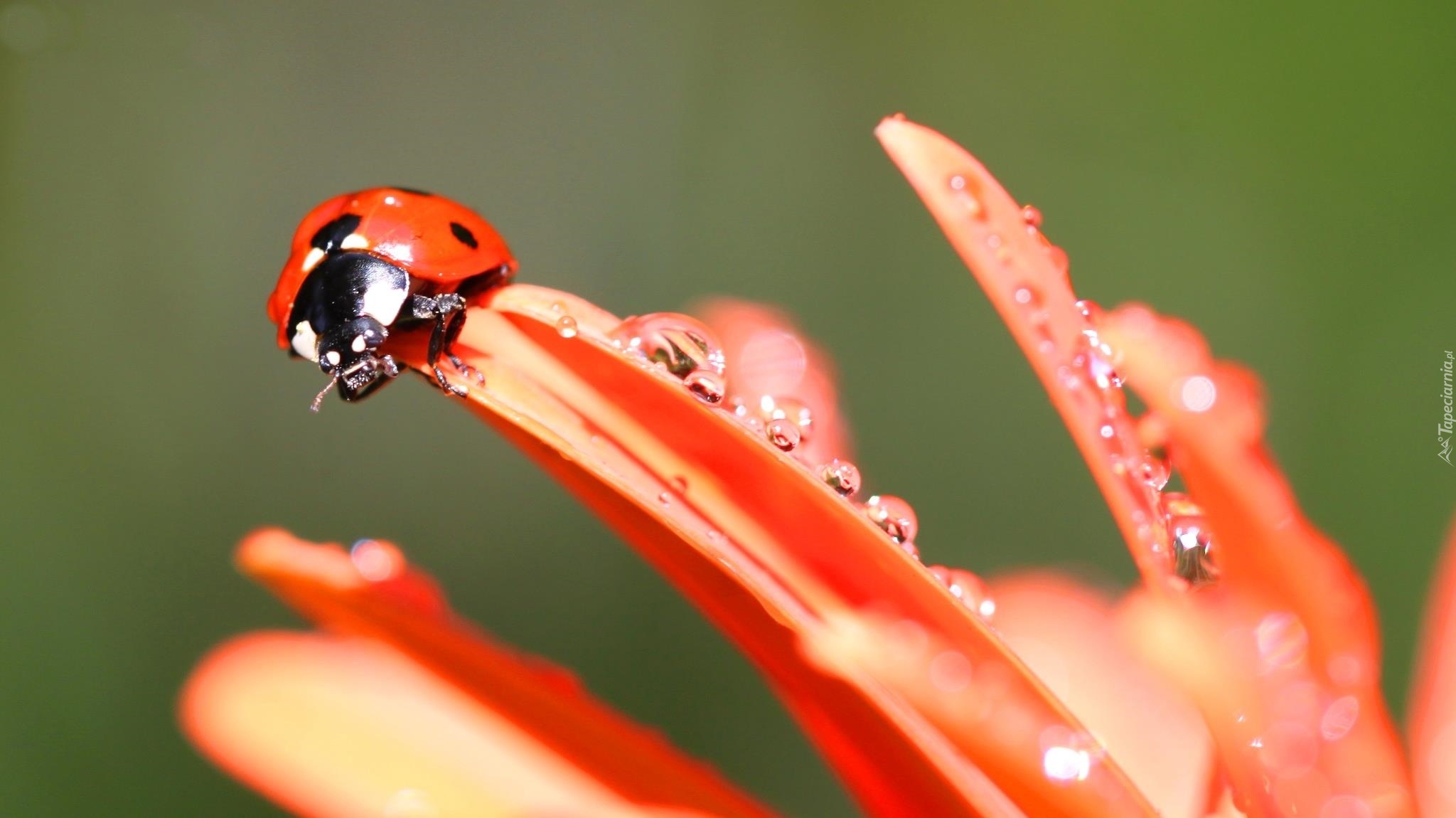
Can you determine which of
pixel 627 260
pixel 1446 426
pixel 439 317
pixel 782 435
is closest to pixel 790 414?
pixel 782 435

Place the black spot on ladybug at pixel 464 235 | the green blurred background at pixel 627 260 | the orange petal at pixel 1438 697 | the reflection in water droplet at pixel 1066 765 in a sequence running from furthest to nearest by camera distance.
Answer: the green blurred background at pixel 627 260 → the black spot on ladybug at pixel 464 235 → the orange petal at pixel 1438 697 → the reflection in water droplet at pixel 1066 765

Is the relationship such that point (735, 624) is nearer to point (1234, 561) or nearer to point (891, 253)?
point (1234, 561)

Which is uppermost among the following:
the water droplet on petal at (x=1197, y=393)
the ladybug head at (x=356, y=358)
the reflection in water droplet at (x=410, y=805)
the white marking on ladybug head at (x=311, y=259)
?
the white marking on ladybug head at (x=311, y=259)

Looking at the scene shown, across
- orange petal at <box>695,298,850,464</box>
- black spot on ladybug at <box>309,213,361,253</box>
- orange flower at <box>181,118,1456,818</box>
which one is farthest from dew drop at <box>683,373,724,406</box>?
black spot on ladybug at <box>309,213,361,253</box>

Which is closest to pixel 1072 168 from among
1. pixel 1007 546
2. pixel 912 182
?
pixel 1007 546

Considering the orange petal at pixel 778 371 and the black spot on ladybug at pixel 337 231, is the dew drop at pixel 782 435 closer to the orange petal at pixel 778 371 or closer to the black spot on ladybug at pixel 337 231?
the orange petal at pixel 778 371

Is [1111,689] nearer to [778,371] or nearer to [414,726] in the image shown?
[778,371]

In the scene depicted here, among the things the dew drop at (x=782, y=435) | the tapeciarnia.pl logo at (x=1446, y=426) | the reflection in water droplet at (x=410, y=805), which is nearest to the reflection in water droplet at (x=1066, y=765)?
the dew drop at (x=782, y=435)
